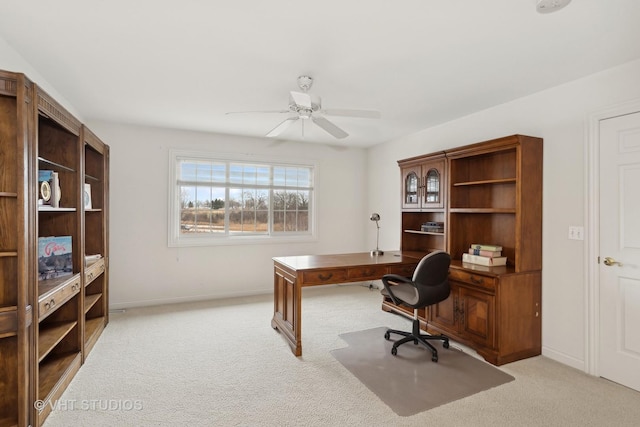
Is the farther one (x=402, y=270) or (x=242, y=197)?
(x=242, y=197)

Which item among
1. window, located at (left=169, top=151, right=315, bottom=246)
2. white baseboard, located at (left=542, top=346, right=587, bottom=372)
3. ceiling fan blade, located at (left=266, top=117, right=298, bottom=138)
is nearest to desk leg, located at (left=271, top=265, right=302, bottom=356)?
ceiling fan blade, located at (left=266, top=117, right=298, bottom=138)

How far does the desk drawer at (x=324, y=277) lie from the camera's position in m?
3.03

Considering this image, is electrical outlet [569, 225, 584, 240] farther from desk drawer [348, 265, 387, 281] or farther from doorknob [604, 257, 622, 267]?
desk drawer [348, 265, 387, 281]

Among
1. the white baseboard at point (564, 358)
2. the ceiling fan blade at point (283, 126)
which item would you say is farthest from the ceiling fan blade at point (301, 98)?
the white baseboard at point (564, 358)

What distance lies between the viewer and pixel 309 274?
302 cm

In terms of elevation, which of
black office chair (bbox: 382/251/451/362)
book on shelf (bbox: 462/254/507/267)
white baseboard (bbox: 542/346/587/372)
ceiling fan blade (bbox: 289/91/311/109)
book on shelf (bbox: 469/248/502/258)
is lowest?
white baseboard (bbox: 542/346/587/372)

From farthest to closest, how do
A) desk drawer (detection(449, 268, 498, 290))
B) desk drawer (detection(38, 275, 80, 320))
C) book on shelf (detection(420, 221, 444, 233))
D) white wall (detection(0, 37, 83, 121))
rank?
1. book on shelf (detection(420, 221, 444, 233))
2. desk drawer (detection(449, 268, 498, 290))
3. white wall (detection(0, 37, 83, 121))
4. desk drawer (detection(38, 275, 80, 320))

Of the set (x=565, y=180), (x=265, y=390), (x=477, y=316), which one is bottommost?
(x=265, y=390)

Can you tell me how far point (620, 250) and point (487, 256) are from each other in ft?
3.20

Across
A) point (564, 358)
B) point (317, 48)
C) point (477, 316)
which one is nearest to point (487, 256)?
point (477, 316)

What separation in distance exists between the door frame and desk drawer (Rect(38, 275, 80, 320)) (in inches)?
157

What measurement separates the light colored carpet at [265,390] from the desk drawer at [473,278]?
0.69 m

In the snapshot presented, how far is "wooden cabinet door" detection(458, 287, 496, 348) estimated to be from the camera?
2.88 m

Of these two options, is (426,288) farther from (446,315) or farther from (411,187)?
(411,187)
